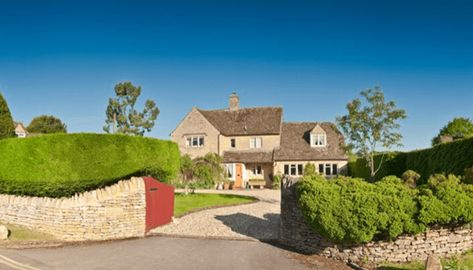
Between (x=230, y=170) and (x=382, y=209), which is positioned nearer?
A: (x=382, y=209)

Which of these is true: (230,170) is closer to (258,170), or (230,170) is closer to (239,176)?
(239,176)

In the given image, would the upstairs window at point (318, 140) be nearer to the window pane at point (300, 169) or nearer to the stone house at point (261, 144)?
the stone house at point (261, 144)

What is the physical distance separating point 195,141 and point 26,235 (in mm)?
28857

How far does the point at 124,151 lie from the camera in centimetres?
1614

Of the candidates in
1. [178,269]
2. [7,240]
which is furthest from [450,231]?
Answer: [7,240]

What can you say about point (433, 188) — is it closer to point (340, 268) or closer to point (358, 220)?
point (358, 220)

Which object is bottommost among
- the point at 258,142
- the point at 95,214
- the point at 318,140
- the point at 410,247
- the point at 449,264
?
the point at 449,264

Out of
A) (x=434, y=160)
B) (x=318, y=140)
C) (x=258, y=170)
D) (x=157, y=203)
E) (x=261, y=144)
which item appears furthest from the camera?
(x=261, y=144)

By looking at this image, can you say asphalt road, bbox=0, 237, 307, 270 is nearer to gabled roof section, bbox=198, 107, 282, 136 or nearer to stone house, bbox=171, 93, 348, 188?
stone house, bbox=171, 93, 348, 188

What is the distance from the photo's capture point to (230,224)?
57.4 ft

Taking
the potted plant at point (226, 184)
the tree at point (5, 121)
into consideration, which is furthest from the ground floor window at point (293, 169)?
the tree at point (5, 121)

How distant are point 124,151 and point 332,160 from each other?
29026mm

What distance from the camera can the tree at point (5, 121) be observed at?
23837mm

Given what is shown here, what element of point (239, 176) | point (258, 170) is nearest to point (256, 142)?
point (258, 170)
